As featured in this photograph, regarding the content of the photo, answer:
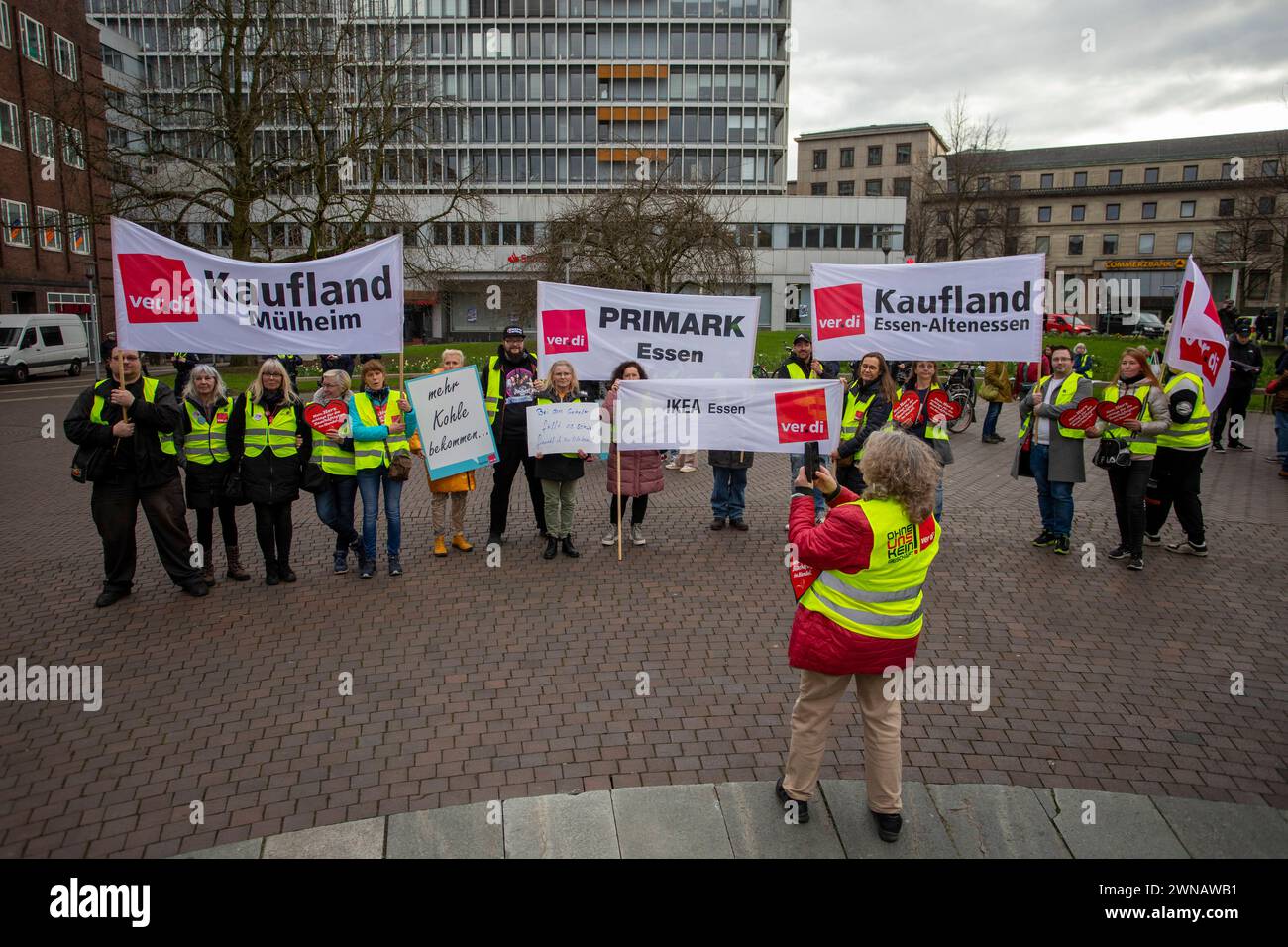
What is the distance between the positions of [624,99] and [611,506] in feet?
227

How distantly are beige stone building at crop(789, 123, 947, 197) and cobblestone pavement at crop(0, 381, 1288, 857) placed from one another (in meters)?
89.7

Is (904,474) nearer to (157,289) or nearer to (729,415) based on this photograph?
(729,415)

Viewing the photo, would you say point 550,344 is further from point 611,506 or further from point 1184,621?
point 1184,621

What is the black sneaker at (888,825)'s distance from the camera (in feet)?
13.4

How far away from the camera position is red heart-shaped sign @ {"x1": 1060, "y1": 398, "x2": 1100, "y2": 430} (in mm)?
8445

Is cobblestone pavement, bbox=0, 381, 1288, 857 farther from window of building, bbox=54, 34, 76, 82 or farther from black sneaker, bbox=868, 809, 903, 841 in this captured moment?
window of building, bbox=54, 34, 76, 82

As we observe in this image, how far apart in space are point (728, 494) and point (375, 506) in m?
3.87

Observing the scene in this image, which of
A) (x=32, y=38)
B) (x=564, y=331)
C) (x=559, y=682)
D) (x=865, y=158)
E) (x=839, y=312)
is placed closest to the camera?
(x=559, y=682)

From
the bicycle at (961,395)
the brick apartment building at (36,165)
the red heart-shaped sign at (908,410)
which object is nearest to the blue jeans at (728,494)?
the red heart-shaped sign at (908,410)

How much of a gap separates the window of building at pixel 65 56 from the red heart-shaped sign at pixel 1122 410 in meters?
49.6

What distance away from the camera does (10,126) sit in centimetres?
3947

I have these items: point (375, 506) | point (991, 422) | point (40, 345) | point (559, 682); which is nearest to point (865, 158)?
point (40, 345)

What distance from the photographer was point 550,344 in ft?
31.9
